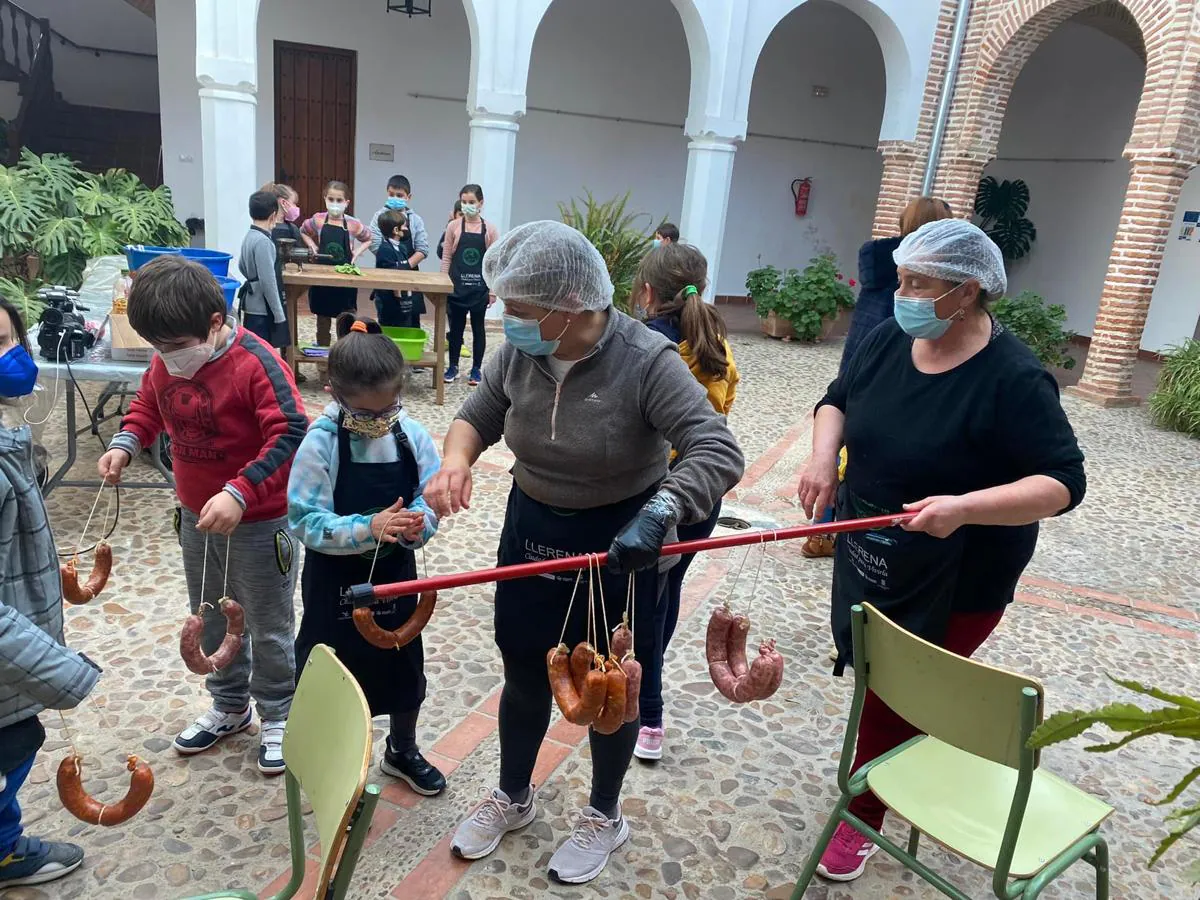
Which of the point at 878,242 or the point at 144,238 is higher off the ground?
the point at 878,242

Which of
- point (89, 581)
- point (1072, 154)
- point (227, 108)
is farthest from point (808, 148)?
point (89, 581)

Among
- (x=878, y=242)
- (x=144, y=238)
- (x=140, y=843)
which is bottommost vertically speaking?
(x=140, y=843)

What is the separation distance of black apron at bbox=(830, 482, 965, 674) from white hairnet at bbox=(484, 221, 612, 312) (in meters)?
0.99

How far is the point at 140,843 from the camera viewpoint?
2477 mm

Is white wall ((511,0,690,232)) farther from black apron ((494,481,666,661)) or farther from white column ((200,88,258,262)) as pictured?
black apron ((494,481,666,661))

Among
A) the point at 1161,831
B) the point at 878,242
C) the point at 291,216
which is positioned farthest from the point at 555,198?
the point at 1161,831

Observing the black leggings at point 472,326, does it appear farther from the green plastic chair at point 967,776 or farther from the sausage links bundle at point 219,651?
the green plastic chair at point 967,776

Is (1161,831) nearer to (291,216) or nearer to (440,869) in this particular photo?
(440,869)

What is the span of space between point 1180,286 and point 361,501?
1439 centimetres

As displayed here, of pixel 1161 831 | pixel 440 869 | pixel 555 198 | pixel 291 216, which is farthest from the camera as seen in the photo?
pixel 555 198

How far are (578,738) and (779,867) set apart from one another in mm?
838

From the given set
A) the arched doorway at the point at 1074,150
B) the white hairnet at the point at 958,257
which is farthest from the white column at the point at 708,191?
→ the white hairnet at the point at 958,257

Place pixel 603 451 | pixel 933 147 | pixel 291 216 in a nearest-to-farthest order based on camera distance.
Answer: pixel 603 451 → pixel 291 216 → pixel 933 147

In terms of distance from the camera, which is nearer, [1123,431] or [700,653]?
[700,653]
